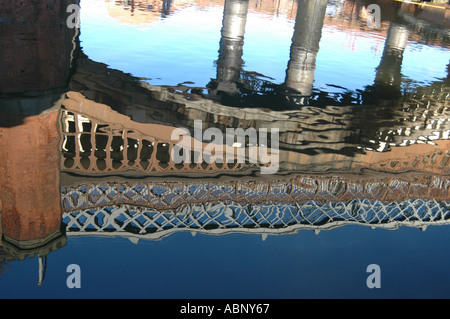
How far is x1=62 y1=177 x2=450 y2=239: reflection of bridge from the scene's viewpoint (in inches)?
374

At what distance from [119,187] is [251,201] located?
9.45 ft

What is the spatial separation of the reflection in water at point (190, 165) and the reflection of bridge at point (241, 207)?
3cm

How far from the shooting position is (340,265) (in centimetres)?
873

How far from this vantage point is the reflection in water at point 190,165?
32.4 feet

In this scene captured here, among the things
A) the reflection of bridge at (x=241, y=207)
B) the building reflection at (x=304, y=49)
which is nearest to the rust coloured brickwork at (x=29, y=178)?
the reflection of bridge at (x=241, y=207)

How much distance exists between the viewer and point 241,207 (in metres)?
10.4

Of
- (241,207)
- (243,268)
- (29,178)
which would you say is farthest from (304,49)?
(243,268)

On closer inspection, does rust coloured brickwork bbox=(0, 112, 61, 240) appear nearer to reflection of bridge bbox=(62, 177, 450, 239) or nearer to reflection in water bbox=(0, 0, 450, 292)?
reflection in water bbox=(0, 0, 450, 292)

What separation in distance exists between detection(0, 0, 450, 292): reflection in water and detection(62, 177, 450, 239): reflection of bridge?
3cm

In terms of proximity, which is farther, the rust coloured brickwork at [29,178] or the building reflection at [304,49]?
the building reflection at [304,49]

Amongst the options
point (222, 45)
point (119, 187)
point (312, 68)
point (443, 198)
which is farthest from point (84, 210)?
point (222, 45)

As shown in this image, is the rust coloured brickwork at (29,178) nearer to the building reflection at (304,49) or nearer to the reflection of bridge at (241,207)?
the reflection of bridge at (241,207)

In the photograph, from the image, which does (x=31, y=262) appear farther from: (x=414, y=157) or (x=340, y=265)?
(x=414, y=157)

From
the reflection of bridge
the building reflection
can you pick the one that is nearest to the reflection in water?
the reflection of bridge
